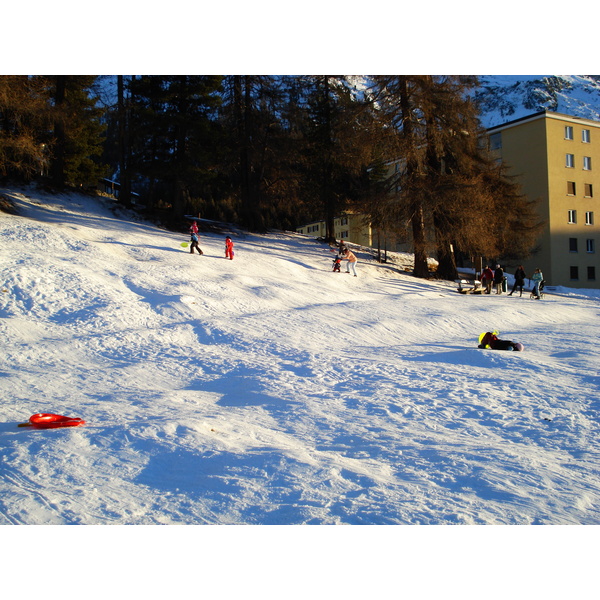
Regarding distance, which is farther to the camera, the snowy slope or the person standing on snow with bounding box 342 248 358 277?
the person standing on snow with bounding box 342 248 358 277

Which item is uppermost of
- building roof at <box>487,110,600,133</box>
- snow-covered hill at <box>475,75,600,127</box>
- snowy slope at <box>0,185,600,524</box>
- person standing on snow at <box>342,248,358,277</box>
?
snow-covered hill at <box>475,75,600,127</box>

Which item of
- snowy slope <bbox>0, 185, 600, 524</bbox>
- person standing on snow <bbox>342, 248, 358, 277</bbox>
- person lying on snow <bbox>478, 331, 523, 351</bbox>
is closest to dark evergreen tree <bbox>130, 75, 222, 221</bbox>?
person standing on snow <bbox>342, 248, 358, 277</bbox>

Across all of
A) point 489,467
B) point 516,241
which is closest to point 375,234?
point 516,241

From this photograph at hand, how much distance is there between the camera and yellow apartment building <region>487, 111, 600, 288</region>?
4347 cm

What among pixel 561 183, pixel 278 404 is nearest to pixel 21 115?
pixel 278 404

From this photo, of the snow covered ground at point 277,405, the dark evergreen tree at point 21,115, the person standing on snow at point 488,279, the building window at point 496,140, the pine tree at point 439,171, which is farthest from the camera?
the building window at point 496,140

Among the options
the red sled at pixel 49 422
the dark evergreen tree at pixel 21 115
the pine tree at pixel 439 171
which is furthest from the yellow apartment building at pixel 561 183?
the red sled at pixel 49 422

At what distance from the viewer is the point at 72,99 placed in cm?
2695

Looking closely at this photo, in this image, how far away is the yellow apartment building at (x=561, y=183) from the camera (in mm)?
43469

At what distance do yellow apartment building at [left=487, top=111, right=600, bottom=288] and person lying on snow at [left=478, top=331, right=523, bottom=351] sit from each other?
3701 centimetres

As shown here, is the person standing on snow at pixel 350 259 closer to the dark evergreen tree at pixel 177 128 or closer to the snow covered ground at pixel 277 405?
the snow covered ground at pixel 277 405

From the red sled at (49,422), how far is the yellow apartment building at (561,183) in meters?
44.4

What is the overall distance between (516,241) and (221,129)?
1941 cm

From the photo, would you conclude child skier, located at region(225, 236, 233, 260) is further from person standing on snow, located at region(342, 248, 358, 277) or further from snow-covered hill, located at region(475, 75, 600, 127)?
snow-covered hill, located at region(475, 75, 600, 127)
